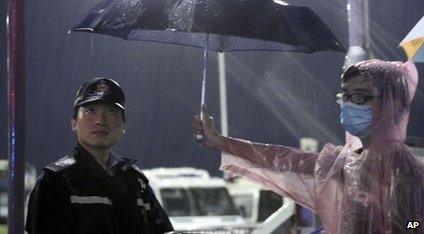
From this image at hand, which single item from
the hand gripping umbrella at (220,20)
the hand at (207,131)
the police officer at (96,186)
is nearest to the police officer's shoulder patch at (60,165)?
the police officer at (96,186)

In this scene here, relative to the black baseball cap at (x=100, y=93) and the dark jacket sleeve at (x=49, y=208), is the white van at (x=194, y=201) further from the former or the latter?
the dark jacket sleeve at (x=49, y=208)

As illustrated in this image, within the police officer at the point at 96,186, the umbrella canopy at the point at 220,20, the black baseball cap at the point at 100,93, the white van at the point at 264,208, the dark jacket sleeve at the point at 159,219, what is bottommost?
the white van at the point at 264,208

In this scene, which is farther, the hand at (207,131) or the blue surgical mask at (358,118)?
the hand at (207,131)

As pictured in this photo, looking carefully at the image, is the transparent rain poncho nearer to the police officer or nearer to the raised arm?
the raised arm

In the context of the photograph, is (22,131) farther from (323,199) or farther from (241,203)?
(241,203)

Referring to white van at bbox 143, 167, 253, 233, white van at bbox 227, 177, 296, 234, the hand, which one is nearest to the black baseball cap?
the hand

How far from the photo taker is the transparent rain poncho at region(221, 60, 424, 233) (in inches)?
120

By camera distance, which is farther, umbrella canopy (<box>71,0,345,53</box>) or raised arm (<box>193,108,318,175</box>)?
umbrella canopy (<box>71,0,345,53</box>)

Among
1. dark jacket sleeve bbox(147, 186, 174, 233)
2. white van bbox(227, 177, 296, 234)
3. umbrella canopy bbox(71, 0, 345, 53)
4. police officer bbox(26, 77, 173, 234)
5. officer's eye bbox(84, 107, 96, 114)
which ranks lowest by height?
white van bbox(227, 177, 296, 234)

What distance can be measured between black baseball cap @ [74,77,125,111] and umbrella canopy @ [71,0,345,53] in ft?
1.95

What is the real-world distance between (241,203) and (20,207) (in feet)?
50.5

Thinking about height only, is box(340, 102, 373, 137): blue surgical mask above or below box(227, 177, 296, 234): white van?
above

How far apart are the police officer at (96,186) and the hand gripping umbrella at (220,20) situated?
633 millimetres

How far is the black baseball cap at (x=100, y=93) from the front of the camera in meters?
3.10
